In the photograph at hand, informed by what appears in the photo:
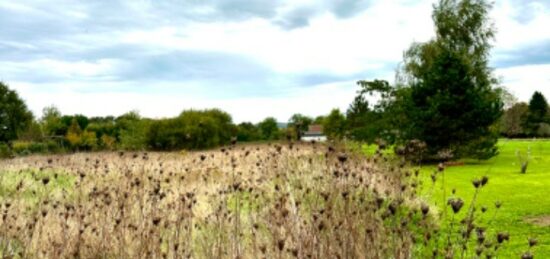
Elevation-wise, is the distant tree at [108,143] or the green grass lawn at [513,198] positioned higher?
the distant tree at [108,143]

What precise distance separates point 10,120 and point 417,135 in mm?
34402

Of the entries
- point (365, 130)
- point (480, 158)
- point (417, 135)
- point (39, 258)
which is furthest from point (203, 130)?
point (39, 258)

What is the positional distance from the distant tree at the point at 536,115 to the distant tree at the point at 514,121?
2.49 feet

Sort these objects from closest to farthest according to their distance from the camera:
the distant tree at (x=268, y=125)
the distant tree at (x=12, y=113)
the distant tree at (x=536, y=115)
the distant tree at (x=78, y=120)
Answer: the distant tree at (x=12, y=113) → the distant tree at (x=78, y=120) → the distant tree at (x=536, y=115) → the distant tree at (x=268, y=125)

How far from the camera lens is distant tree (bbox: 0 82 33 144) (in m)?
39.7

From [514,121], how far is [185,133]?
45316 millimetres

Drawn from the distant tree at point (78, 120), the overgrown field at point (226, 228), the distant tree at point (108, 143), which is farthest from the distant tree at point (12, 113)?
the overgrown field at point (226, 228)

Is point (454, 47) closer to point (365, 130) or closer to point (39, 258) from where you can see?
point (365, 130)

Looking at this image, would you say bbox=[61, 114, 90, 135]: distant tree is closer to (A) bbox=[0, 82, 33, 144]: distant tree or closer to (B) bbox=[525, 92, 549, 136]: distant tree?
(A) bbox=[0, 82, 33, 144]: distant tree

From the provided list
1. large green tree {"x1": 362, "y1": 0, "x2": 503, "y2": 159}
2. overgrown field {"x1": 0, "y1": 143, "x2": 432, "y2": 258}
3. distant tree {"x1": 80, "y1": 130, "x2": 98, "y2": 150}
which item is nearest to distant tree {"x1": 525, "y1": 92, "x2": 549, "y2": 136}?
large green tree {"x1": 362, "y1": 0, "x2": 503, "y2": 159}

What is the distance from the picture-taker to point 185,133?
25.4 m

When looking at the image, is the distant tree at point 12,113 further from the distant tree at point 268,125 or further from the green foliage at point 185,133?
the distant tree at point 268,125

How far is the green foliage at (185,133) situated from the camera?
25984 mm

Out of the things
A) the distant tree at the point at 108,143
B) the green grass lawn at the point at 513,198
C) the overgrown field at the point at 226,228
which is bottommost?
the green grass lawn at the point at 513,198
